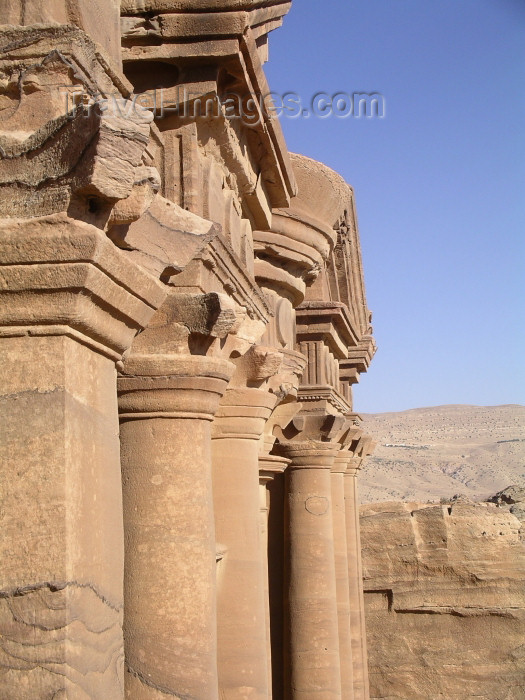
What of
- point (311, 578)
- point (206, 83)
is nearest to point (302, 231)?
point (206, 83)

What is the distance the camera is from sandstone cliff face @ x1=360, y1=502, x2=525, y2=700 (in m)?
16.2

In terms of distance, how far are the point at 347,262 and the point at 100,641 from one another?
30.4 feet

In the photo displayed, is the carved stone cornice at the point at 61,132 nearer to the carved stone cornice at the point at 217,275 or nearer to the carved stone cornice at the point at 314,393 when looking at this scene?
the carved stone cornice at the point at 217,275

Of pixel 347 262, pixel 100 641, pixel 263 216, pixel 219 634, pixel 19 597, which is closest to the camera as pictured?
pixel 19 597

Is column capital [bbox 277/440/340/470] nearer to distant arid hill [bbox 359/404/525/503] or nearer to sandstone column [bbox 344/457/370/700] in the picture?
sandstone column [bbox 344/457/370/700]

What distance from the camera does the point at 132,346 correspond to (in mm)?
4012

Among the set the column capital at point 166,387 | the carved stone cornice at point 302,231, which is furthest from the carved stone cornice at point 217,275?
the carved stone cornice at point 302,231

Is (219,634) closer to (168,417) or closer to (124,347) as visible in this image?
(168,417)

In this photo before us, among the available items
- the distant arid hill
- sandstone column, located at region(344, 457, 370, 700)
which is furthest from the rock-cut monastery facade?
the distant arid hill

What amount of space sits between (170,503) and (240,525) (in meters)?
1.58

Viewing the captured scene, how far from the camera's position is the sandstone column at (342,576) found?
1165 centimetres

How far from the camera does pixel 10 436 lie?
2684 mm

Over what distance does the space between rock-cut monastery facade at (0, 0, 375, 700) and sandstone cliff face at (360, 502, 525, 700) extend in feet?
35.0

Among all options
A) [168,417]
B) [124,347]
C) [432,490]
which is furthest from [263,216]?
[432,490]
